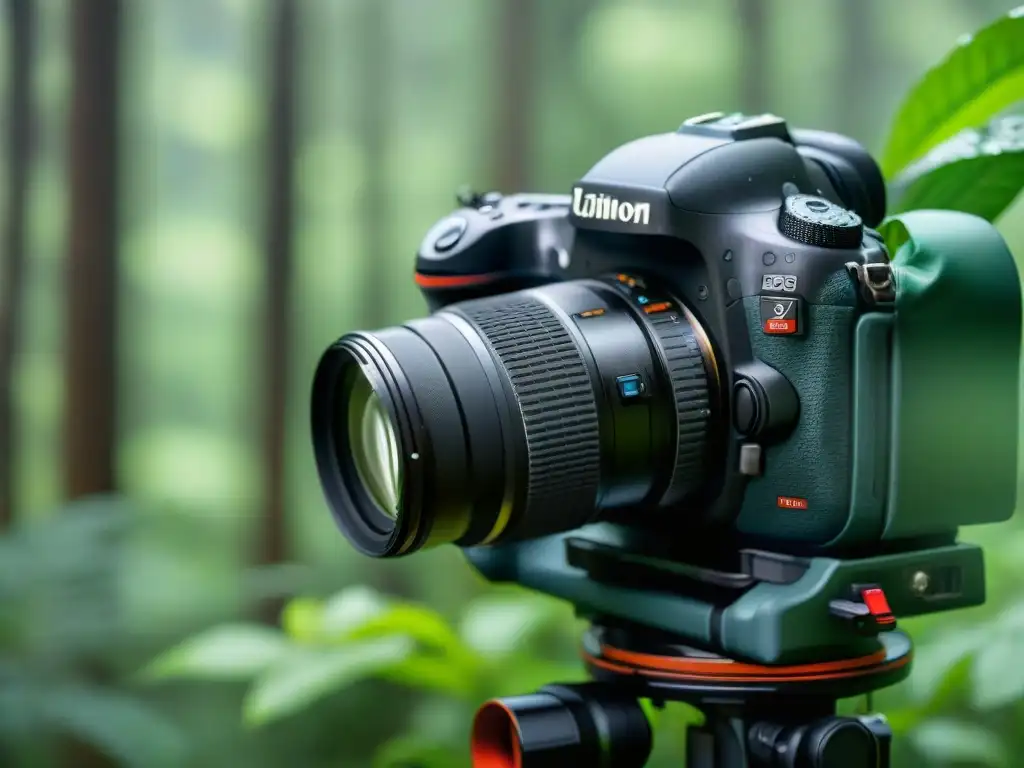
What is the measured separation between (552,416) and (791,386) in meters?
0.14

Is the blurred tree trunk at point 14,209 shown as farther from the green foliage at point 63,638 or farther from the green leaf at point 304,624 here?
the green leaf at point 304,624

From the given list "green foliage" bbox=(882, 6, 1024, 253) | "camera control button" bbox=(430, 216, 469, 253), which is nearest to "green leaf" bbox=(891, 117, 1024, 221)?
"green foliage" bbox=(882, 6, 1024, 253)

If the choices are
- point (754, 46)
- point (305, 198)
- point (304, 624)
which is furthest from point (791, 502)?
point (754, 46)

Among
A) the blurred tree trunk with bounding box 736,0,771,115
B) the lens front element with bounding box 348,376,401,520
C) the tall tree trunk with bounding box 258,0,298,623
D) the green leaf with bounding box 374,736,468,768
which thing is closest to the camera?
the lens front element with bounding box 348,376,401,520

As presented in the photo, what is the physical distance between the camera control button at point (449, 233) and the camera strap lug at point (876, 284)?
0.31 m

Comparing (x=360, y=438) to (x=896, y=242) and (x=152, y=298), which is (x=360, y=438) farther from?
(x=152, y=298)

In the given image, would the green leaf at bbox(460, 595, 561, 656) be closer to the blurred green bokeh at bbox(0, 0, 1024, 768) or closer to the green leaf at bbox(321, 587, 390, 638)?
the green leaf at bbox(321, 587, 390, 638)

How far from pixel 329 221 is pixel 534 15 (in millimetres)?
488

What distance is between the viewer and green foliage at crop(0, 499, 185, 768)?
4.78 ft

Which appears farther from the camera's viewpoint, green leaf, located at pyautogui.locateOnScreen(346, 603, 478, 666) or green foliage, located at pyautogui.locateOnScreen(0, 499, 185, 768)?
green foliage, located at pyautogui.locateOnScreen(0, 499, 185, 768)

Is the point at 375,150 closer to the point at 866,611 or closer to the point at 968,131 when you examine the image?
the point at 968,131

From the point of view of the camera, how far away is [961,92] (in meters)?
0.89

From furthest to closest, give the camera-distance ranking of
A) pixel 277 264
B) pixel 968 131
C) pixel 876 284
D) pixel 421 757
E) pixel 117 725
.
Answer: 1. pixel 277 264
2. pixel 117 725
3. pixel 421 757
4. pixel 968 131
5. pixel 876 284

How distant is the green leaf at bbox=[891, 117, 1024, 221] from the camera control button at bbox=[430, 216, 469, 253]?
0.32 meters
